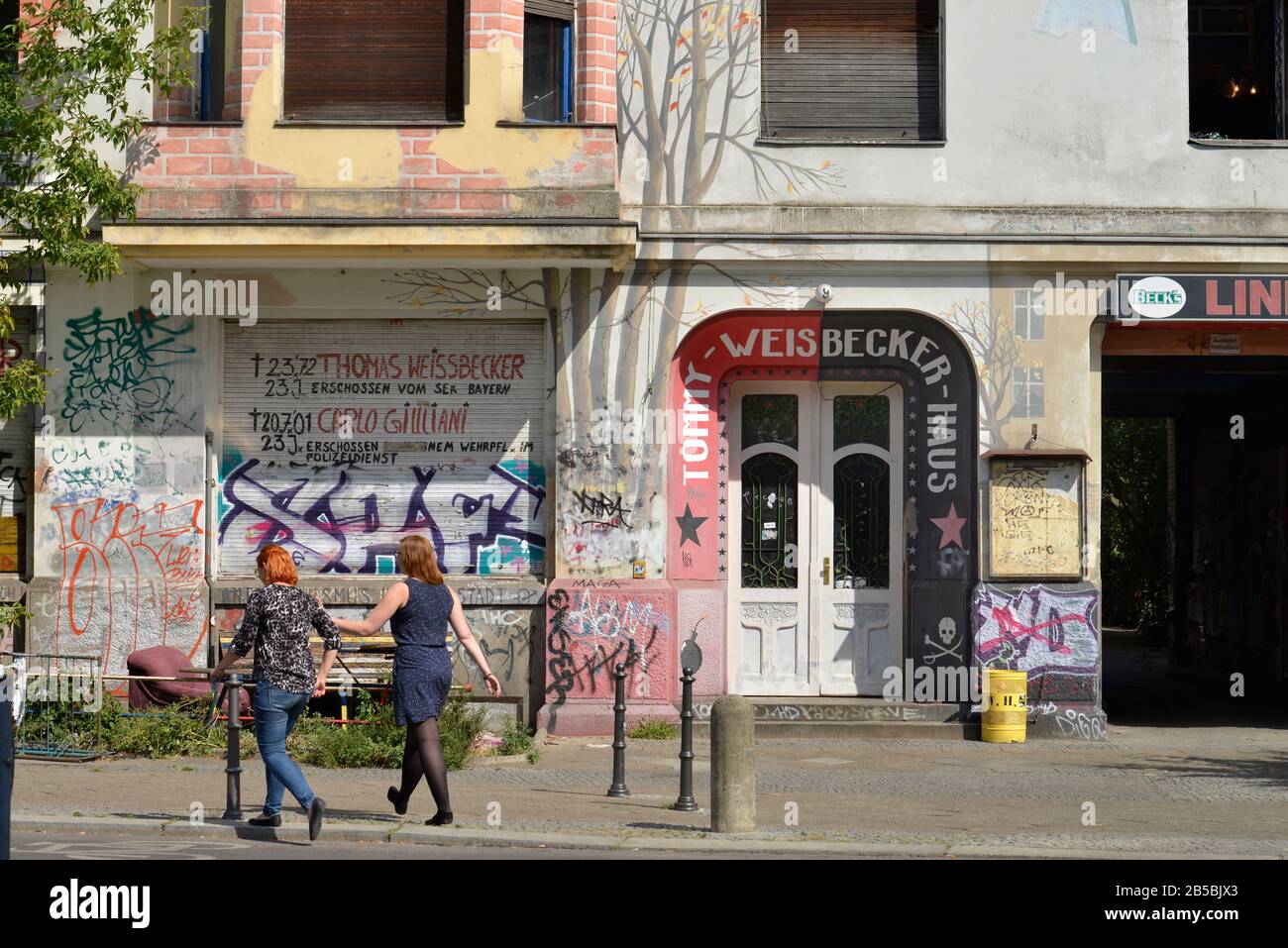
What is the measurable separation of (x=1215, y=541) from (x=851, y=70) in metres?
10.8

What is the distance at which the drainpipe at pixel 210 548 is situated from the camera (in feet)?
50.6

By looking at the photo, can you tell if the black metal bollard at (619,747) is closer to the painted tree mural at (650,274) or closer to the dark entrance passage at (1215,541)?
the painted tree mural at (650,274)

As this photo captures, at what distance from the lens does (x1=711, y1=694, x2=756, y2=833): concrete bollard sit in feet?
34.0

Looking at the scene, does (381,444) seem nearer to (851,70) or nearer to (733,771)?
(851,70)

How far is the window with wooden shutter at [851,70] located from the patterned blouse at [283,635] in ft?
25.3

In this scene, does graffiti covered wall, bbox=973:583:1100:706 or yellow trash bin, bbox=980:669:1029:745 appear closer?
yellow trash bin, bbox=980:669:1029:745

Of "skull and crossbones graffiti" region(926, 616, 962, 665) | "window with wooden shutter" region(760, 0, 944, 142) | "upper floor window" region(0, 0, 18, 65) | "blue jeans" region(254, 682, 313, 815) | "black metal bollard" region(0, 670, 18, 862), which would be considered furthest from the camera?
"window with wooden shutter" region(760, 0, 944, 142)

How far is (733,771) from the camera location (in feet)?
34.0

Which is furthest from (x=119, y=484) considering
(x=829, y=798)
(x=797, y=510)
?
(x=829, y=798)

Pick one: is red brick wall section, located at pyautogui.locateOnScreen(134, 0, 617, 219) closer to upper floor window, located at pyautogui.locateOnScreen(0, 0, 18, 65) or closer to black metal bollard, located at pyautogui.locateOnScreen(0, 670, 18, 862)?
upper floor window, located at pyautogui.locateOnScreen(0, 0, 18, 65)

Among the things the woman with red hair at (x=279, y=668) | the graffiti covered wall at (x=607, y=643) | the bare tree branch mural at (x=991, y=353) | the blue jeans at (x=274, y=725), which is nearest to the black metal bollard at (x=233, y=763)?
the woman with red hair at (x=279, y=668)

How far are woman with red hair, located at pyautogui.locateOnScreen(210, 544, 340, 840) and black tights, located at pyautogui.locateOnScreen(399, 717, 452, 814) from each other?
0.62m

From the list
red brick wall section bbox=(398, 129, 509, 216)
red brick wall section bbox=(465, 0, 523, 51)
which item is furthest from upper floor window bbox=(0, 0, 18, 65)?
red brick wall section bbox=(465, 0, 523, 51)

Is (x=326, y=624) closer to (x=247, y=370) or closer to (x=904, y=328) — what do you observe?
(x=247, y=370)
